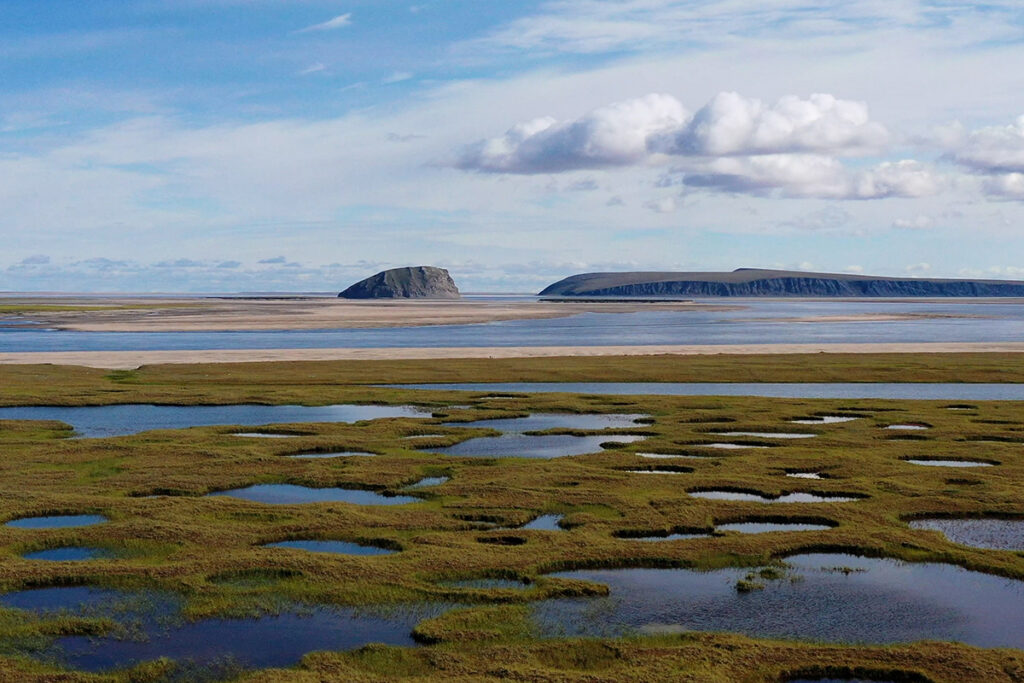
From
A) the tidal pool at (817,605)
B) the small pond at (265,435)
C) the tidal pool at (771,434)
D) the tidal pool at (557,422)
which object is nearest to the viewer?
the tidal pool at (817,605)

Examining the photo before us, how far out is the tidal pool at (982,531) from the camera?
80.0 feet

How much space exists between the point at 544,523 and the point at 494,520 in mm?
1384

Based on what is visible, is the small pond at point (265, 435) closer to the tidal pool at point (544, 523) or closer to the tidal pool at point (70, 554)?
the tidal pool at point (70, 554)

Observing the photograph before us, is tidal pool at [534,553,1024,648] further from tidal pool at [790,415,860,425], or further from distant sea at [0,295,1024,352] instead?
distant sea at [0,295,1024,352]

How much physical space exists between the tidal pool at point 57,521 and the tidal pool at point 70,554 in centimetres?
204

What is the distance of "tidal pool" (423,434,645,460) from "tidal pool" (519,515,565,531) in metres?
9.10

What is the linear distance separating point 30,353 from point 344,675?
8359cm

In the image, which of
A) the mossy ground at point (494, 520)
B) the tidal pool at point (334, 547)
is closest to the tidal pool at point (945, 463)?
the mossy ground at point (494, 520)

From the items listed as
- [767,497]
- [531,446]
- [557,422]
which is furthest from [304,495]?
[557,422]

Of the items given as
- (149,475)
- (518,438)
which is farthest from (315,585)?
(518,438)

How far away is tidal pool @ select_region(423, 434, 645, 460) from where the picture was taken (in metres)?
37.4

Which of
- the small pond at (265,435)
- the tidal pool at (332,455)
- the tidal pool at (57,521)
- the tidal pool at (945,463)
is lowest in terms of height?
the tidal pool at (945,463)

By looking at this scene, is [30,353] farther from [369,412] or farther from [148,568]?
[148,568]

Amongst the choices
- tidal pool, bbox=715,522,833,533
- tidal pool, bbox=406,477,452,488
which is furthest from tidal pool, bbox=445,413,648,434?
tidal pool, bbox=715,522,833,533
